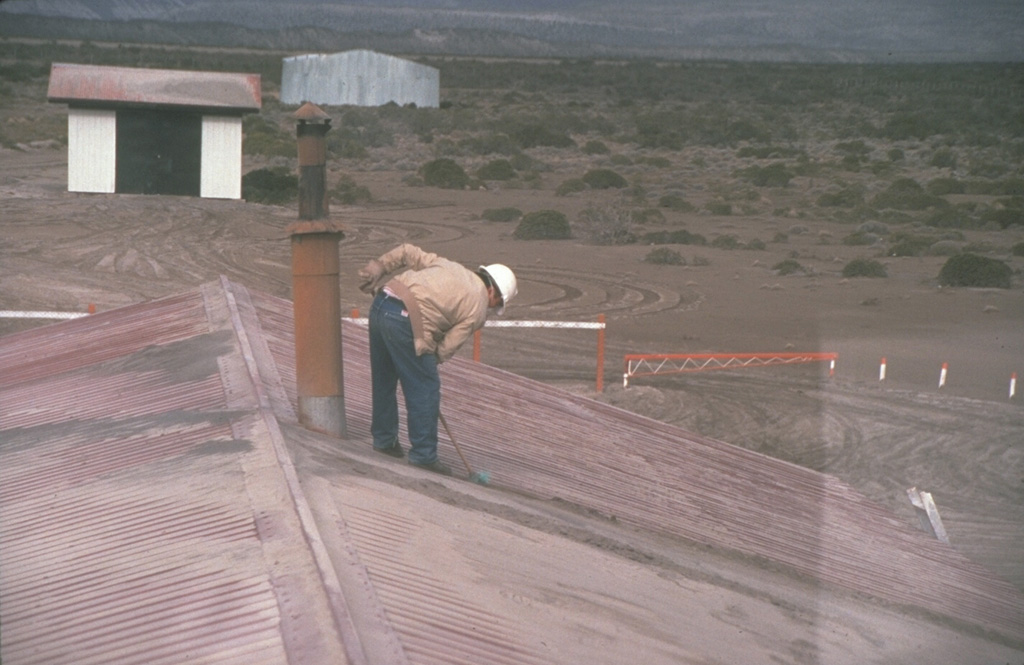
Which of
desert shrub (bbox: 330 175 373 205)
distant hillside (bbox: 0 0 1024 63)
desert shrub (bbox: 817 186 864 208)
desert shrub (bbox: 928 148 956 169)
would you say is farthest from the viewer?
distant hillside (bbox: 0 0 1024 63)

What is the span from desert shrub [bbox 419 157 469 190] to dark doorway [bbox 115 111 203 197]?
40.8 ft

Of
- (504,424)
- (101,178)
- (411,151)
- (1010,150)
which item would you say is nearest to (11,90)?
(411,151)

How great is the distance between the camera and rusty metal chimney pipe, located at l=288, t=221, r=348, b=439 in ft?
24.0

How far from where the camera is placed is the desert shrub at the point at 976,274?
2755 centimetres

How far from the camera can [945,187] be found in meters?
47.0

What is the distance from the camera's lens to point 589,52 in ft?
477

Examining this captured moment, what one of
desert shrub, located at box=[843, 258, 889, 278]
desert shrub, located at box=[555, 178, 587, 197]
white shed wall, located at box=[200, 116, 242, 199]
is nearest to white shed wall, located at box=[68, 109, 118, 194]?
white shed wall, located at box=[200, 116, 242, 199]

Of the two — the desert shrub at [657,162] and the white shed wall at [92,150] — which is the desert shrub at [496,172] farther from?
the white shed wall at [92,150]

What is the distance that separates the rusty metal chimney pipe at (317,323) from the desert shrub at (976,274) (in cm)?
2233

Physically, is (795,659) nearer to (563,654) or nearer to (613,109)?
(563,654)

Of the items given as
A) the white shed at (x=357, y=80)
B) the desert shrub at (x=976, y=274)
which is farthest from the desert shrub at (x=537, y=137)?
the desert shrub at (x=976, y=274)

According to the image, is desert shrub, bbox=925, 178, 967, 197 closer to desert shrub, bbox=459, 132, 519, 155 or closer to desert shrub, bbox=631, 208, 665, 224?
desert shrub, bbox=631, 208, 665, 224

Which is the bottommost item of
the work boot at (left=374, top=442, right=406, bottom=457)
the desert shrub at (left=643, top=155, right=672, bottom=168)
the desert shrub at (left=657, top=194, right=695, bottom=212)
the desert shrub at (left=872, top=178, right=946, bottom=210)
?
the work boot at (left=374, top=442, right=406, bottom=457)

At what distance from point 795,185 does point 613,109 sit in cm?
4047
